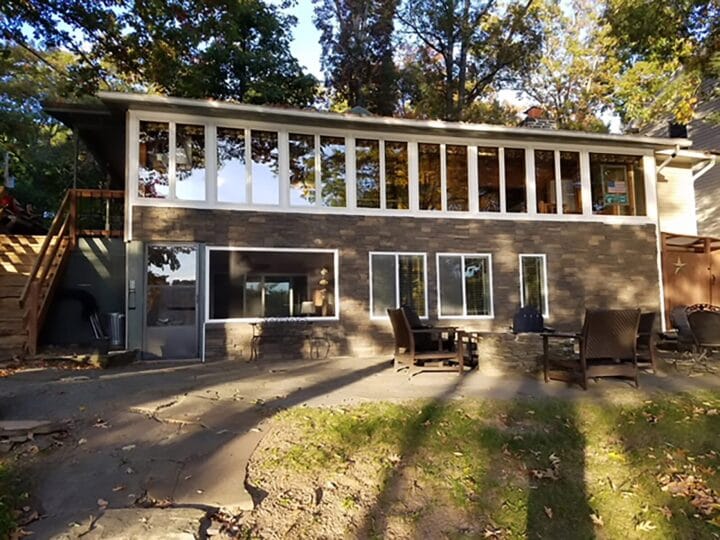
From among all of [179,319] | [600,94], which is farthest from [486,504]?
[600,94]

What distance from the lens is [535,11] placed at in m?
21.5

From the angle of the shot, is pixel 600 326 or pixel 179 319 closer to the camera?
pixel 600 326

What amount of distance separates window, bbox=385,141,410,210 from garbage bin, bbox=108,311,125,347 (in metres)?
5.83

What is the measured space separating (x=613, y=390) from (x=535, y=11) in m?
19.8

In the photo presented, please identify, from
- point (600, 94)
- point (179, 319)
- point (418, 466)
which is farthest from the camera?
point (600, 94)

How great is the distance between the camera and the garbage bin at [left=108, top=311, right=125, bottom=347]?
31.5 ft

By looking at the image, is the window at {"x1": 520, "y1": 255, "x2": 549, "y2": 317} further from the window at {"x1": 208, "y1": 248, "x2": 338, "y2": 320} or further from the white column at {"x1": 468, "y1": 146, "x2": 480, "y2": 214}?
the window at {"x1": 208, "y1": 248, "x2": 338, "y2": 320}

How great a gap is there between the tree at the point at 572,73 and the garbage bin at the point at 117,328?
840 inches

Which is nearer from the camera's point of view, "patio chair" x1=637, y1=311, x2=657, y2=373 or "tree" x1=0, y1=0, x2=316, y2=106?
"patio chair" x1=637, y1=311, x2=657, y2=373

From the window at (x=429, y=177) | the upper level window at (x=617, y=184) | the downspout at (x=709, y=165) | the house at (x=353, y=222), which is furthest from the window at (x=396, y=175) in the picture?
the downspout at (x=709, y=165)

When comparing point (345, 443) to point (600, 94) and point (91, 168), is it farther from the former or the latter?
point (600, 94)

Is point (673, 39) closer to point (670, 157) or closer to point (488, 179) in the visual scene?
point (670, 157)

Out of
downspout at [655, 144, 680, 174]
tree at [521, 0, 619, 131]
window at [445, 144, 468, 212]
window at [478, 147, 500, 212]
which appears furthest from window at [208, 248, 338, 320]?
tree at [521, 0, 619, 131]

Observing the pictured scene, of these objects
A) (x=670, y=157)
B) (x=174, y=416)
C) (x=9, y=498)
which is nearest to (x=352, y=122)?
(x=174, y=416)
